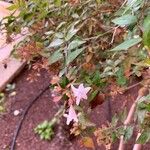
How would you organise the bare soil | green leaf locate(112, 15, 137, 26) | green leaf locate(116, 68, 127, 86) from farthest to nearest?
the bare soil → green leaf locate(116, 68, 127, 86) → green leaf locate(112, 15, 137, 26)

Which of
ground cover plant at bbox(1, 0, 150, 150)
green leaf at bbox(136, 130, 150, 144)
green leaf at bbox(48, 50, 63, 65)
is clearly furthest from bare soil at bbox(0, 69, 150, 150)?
green leaf at bbox(136, 130, 150, 144)

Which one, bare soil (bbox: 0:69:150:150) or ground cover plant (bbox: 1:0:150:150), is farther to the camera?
bare soil (bbox: 0:69:150:150)

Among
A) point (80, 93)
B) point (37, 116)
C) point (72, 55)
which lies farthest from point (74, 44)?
point (37, 116)

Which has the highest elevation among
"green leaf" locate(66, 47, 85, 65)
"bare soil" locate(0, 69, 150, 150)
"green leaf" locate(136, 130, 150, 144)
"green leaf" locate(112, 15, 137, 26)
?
"green leaf" locate(112, 15, 137, 26)

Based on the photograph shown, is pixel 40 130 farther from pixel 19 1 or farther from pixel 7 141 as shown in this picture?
pixel 19 1

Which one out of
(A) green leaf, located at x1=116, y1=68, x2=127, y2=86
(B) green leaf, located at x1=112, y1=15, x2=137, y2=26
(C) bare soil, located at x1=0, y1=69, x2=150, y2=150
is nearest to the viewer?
(B) green leaf, located at x1=112, y1=15, x2=137, y2=26

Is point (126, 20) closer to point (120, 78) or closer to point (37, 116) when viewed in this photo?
point (120, 78)

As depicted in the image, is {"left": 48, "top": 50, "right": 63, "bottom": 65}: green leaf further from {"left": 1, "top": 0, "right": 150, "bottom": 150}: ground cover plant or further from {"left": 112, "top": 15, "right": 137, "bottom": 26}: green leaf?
{"left": 112, "top": 15, "right": 137, "bottom": 26}: green leaf

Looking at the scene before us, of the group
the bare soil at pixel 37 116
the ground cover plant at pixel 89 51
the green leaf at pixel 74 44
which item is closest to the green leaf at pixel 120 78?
the ground cover plant at pixel 89 51

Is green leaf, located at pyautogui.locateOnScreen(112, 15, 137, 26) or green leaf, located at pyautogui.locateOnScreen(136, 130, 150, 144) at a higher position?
green leaf, located at pyautogui.locateOnScreen(112, 15, 137, 26)
